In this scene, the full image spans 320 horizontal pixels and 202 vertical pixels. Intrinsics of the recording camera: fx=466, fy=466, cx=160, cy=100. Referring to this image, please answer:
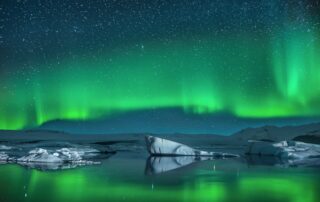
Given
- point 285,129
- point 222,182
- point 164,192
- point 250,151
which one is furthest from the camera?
point 285,129

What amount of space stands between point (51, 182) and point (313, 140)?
58.5 meters

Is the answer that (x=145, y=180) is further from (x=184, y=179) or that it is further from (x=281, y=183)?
(x=281, y=183)

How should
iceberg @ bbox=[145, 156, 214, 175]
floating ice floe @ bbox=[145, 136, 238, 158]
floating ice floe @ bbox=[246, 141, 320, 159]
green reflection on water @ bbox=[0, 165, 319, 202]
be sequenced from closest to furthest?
green reflection on water @ bbox=[0, 165, 319, 202] → iceberg @ bbox=[145, 156, 214, 175] → floating ice floe @ bbox=[246, 141, 320, 159] → floating ice floe @ bbox=[145, 136, 238, 158]

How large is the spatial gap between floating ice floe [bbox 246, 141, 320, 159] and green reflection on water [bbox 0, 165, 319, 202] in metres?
17.1

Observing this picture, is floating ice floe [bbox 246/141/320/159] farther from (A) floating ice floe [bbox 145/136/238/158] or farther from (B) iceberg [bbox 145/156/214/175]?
(A) floating ice floe [bbox 145/136/238/158]

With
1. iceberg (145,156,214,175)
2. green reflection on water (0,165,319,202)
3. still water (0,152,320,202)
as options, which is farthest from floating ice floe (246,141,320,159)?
green reflection on water (0,165,319,202)

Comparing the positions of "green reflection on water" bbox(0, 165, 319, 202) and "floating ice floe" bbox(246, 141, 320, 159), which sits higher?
"green reflection on water" bbox(0, 165, 319, 202)

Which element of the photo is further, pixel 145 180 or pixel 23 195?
pixel 145 180

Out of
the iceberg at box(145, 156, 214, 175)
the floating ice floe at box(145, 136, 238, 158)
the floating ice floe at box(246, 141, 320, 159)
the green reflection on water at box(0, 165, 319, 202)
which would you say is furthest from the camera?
the floating ice floe at box(145, 136, 238, 158)

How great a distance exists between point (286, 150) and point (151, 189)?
23.2m

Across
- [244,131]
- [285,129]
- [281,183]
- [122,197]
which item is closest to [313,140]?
[285,129]

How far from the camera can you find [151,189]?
13258 mm

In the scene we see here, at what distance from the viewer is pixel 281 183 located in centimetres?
1530

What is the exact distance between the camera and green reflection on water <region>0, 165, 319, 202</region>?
38.1 feet
